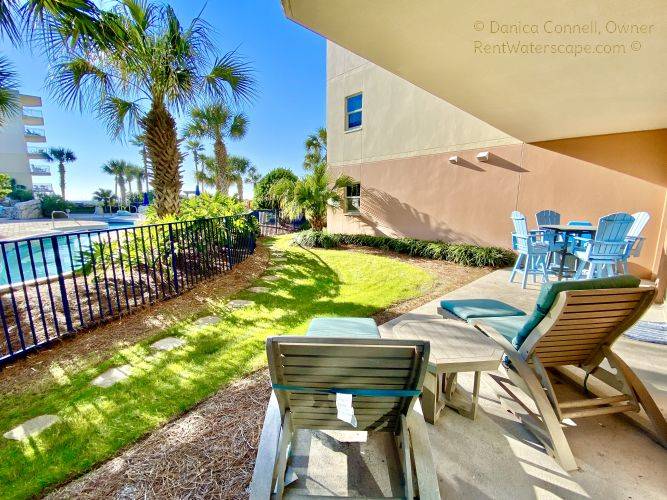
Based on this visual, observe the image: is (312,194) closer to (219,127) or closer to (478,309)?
(478,309)

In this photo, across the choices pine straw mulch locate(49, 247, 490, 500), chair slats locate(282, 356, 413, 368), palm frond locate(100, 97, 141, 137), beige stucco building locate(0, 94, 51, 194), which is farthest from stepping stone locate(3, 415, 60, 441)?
beige stucco building locate(0, 94, 51, 194)

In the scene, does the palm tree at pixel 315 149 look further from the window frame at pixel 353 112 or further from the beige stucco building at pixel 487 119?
the window frame at pixel 353 112

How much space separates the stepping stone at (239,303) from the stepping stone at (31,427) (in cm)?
238

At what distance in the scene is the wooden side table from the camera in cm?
180

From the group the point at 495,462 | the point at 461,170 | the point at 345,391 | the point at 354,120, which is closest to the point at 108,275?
the point at 345,391

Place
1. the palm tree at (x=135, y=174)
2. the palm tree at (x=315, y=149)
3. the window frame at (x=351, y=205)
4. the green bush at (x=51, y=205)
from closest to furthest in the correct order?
1. the window frame at (x=351, y=205)
2. the palm tree at (x=315, y=149)
3. the green bush at (x=51, y=205)
4. the palm tree at (x=135, y=174)

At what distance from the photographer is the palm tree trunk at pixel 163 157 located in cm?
563

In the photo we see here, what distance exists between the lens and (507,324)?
243cm

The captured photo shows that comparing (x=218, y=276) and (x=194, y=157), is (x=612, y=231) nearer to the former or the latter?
(x=218, y=276)

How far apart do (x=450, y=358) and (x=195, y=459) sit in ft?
5.64

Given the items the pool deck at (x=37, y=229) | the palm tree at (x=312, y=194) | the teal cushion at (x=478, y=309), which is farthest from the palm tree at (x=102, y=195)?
the teal cushion at (x=478, y=309)

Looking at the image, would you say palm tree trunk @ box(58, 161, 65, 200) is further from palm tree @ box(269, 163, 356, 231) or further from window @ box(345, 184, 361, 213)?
window @ box(345, 184, 361, 213)

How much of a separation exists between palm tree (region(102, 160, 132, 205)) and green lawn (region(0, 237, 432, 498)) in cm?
5260

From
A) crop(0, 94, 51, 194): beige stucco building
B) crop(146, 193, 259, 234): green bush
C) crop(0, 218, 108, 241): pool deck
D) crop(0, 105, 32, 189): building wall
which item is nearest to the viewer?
crop(146, 193, 259, 234): green bush
